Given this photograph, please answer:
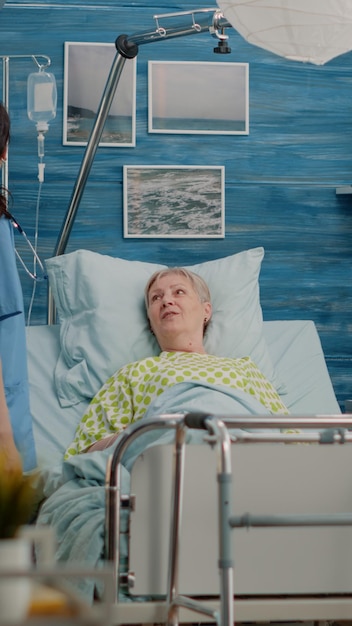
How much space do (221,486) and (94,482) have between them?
0.75 m

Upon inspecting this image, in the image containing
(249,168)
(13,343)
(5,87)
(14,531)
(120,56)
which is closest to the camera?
(14,531)

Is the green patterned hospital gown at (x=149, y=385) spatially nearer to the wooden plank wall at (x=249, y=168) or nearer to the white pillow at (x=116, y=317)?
the white pillow at (x=116, y=317)

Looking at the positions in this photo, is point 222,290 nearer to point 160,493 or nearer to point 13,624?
point 160,493

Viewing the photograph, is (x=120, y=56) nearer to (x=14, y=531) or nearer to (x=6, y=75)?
(x=6, y=75)

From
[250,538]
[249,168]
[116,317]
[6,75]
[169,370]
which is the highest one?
[6,75]

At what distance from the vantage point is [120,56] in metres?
3.16

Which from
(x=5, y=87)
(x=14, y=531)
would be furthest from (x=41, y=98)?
(x=14, y=531)

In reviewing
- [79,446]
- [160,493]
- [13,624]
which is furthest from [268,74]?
[13,624]

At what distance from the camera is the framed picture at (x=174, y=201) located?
375cm

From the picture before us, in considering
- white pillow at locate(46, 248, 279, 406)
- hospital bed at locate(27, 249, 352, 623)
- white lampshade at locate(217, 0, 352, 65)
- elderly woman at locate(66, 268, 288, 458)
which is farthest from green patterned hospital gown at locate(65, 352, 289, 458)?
white lampshade at locate(217, 0, 352, 65)

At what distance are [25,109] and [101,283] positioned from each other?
82 centimetres

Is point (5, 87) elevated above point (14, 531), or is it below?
above

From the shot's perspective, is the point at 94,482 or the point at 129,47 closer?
the point at 94,482

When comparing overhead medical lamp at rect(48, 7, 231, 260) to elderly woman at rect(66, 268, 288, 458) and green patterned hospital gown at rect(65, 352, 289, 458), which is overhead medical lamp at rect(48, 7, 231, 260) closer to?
A: elderly woman at rect(66, 268, 288, 458)
